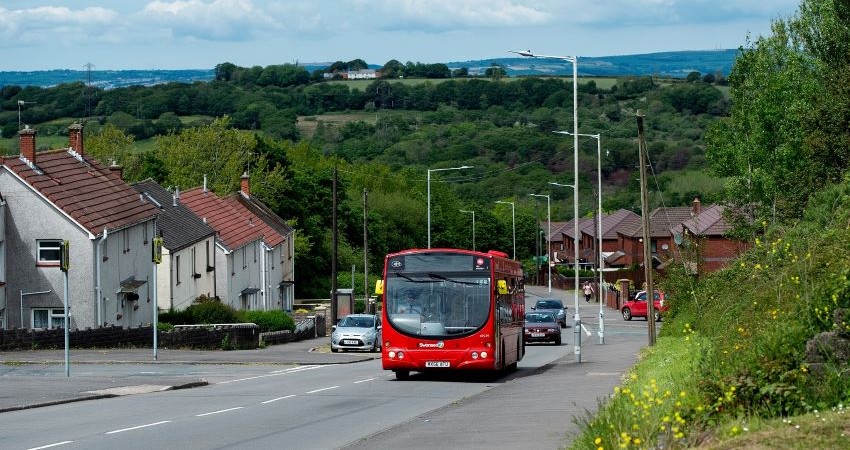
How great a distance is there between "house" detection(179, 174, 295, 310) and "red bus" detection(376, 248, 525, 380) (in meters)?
40.0

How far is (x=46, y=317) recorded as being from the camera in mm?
48625

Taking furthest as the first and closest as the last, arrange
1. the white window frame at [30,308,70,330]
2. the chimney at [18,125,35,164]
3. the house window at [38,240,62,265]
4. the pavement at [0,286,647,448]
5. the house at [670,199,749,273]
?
the house at [670,199,749,273] → the chimney at [18,125,35,164] → the house window at [38,240,62,265] → the white window frame at [30,308,70,330] → the pavement at [0,286,647,448]

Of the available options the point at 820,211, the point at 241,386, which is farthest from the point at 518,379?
the point at 820,211

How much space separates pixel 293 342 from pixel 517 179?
127 meters

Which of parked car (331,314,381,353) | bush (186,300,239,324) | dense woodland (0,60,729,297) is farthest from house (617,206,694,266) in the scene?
parked car (331,314,381,353)

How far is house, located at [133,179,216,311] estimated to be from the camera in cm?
5872

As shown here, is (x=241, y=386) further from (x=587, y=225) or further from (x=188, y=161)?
(x=587, y=225)

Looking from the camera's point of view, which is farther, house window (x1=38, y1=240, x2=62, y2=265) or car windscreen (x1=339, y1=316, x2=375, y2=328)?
house window (x1=38, y1=240, x2=62, y2=265)

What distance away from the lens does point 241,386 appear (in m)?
27.9

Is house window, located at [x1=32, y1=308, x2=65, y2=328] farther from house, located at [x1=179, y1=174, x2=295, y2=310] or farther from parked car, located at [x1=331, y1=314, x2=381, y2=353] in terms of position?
house, located at [x1=179, y1=174, x2=295, y2=310]

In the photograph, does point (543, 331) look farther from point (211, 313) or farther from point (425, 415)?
point (425, 415)

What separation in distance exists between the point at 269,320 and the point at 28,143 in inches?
575

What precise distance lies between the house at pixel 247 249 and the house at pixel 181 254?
170cm

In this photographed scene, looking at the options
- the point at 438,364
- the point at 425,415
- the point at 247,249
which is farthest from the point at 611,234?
the point at 425,415
